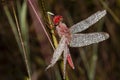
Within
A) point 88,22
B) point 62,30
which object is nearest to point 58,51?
point 62,30

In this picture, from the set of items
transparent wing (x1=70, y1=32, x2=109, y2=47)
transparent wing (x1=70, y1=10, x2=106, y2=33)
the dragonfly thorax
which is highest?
the dragonfly thorax

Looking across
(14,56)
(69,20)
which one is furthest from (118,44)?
(14,56)

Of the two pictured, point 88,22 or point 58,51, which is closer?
point 58,51

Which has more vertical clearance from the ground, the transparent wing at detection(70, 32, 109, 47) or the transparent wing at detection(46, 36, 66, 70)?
the transparent wing at detection(46, 36, 66, 70)

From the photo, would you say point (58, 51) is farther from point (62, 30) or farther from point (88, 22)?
point (88, 22)

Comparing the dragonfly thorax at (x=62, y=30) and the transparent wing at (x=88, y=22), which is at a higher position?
the dragonfly thorax at (x=62, y=30)

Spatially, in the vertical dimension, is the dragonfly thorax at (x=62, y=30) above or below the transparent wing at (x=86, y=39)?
above

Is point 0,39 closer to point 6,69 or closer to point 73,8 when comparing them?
point 6,69

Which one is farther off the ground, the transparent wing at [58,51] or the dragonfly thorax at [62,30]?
the dragonfly thorax at [62,30]

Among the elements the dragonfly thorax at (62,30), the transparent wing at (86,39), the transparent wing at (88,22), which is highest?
the dragonfly thorax at (62,30)

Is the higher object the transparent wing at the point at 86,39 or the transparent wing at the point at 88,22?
the transparent wing at the point at 88,22

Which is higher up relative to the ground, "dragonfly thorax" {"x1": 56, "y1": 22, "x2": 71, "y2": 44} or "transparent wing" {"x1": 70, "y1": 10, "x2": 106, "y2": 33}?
"dragonfly thorax" {"x1": 56, "y1": 22, "x2": 71, "y2": 44}
